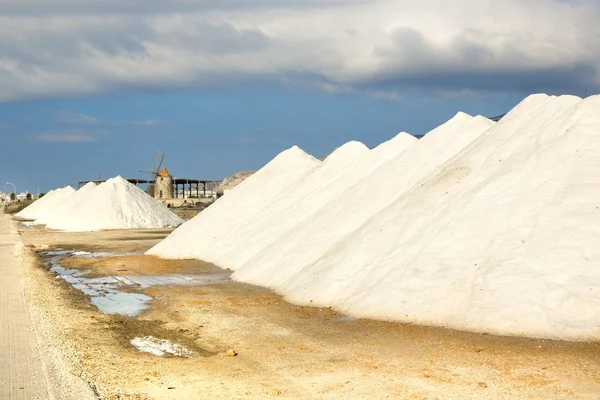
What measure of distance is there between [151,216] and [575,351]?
41810 mm

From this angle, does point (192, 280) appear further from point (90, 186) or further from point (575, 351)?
point (90, 186)

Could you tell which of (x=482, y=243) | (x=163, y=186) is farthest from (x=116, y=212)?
(x=482, y=243)

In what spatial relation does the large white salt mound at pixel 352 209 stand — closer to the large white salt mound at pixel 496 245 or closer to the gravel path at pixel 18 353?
the large white salt mound at pixel 496 245

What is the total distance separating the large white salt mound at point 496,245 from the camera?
1097 cm

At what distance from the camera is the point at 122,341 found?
1115 cm

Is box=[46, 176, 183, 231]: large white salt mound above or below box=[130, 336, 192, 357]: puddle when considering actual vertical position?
above

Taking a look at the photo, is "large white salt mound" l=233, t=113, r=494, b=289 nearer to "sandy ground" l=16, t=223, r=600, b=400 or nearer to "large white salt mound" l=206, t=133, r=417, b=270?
"large white salt mound" l=206, t=133, r=417, b=270

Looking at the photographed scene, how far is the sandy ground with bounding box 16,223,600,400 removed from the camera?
805cm

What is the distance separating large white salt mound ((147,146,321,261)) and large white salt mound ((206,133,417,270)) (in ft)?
3.53

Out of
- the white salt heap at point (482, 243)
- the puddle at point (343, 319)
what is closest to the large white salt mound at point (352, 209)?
the white salt heap at point (482, 243)

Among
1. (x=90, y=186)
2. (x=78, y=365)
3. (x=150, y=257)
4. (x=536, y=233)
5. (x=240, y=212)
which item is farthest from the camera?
(x=90, y=186)

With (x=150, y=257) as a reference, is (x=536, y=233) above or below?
above

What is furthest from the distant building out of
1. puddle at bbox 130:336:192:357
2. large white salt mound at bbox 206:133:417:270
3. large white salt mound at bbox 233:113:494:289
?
puddle at bbox 130:336:192:357

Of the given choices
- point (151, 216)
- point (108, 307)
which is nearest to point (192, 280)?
point (108, 307)
